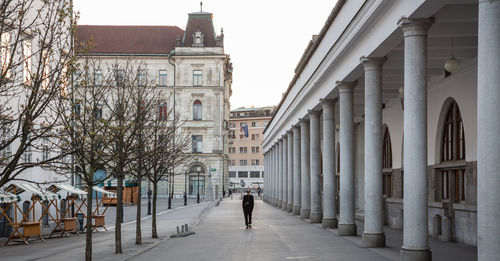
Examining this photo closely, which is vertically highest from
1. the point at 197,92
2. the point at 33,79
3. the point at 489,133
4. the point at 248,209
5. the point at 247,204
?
the point at 197,92

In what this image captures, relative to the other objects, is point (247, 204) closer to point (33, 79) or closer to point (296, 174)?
point (296, 174)

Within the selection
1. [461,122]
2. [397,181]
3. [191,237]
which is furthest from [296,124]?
[461,122]

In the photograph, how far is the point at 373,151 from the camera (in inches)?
698

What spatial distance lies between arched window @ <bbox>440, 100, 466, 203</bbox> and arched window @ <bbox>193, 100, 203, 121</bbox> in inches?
2351

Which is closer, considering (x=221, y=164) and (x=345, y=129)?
(x=345, y=129)

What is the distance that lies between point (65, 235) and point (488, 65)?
1991 centimetres

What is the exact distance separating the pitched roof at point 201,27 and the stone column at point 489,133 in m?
71.5

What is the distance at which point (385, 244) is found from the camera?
59.7 ft

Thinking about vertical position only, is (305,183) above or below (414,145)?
below

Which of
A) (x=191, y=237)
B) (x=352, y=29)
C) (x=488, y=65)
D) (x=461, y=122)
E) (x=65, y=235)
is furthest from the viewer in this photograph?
(x=65, y=235)

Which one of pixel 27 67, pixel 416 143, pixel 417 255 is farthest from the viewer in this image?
pixel 416 143

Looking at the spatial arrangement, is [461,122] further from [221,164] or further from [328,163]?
[221,164]

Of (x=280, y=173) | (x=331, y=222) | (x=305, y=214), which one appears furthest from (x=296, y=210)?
(x=331, y=222)

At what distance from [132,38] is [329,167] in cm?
6184
